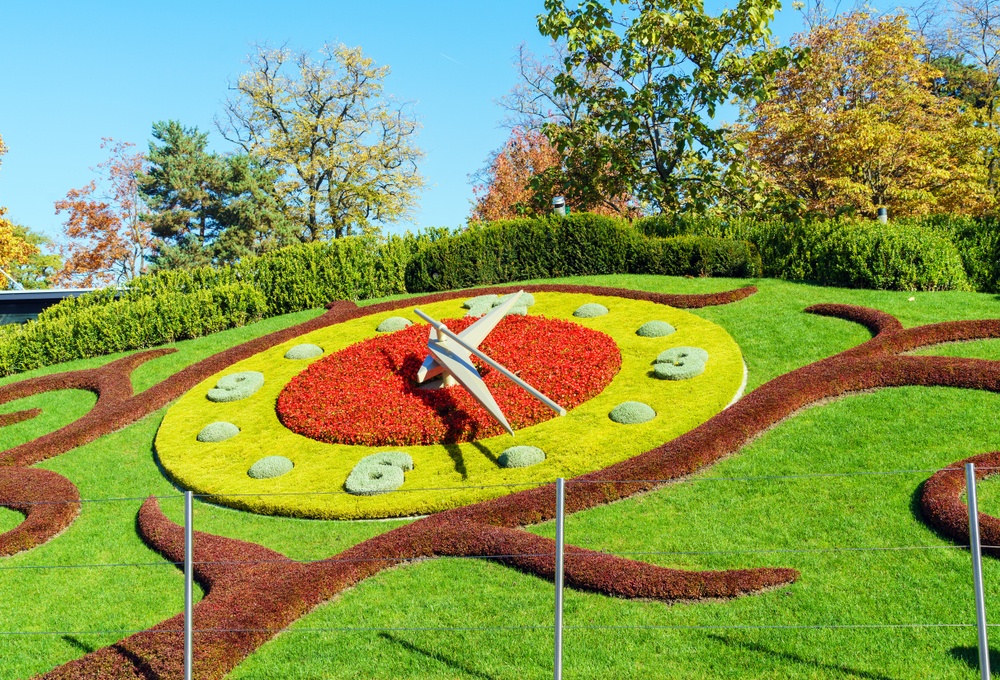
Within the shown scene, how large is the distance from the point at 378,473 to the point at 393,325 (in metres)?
6.47

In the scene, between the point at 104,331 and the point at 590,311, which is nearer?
the point at 590,311

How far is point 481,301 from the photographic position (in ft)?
63.3

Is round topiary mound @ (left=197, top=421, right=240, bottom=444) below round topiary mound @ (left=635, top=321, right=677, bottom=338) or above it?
below

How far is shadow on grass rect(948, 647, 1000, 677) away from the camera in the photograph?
7.32 m

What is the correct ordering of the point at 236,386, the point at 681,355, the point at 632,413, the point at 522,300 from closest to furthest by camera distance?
the point at 632,413 → the point at 681,355 → the point at 236,386 → the point at 522,300

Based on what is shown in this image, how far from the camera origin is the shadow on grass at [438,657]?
805cm

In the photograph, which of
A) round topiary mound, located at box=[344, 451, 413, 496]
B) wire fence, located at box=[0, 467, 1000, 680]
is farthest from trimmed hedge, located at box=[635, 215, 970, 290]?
round topiary mound, located at box=[344, 451, 413, 496]

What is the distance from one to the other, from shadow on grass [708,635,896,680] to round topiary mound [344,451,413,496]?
18.2ft

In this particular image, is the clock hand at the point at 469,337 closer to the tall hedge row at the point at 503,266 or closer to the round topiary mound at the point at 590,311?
the round topiary mound at the point at 590,311

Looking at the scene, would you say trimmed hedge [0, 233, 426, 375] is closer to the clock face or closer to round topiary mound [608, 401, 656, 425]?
the clock face

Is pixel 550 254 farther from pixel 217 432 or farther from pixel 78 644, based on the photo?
pixel 78 644

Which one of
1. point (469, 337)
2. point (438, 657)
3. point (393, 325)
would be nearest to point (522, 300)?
point (393, 325)

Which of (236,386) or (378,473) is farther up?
(378,473)

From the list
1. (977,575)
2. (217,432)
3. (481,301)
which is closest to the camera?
(977,575)
